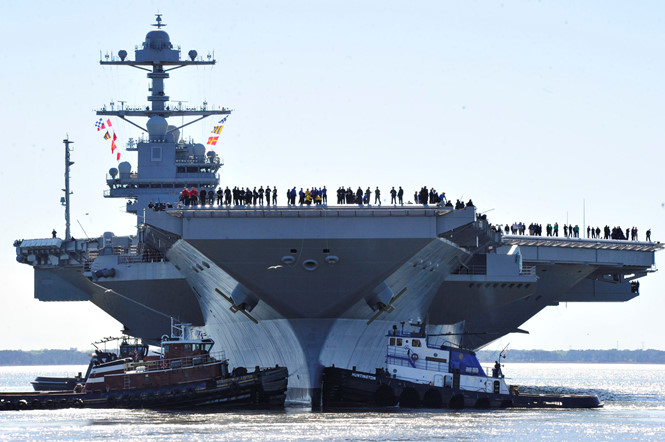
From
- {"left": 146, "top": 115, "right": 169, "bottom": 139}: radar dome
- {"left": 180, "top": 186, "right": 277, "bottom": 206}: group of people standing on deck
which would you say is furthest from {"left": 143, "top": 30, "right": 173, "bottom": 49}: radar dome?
{"left": 180, "top": 186, "right": 277, "bottom": 206}: group of people standing on deck

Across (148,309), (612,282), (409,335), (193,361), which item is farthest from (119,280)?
(612,282)

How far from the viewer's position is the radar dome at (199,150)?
60.3m

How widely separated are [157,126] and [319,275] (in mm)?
24247

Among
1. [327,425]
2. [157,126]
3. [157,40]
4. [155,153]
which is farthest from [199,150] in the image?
[327,425]

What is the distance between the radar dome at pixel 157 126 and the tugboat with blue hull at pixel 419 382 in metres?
22.9

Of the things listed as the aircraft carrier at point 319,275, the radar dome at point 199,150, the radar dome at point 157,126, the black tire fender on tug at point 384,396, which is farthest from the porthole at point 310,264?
the radar dome at point 199,150

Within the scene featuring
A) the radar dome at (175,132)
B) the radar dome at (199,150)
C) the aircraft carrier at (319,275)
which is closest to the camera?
the aircraft carrier at (319,275)

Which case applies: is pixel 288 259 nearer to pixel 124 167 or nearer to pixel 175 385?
pixel 175 385

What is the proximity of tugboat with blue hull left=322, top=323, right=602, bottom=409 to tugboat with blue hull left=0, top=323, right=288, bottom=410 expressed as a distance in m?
1.76

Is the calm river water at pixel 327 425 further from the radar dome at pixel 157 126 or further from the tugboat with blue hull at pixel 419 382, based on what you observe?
the radar dome at pixel 157 126

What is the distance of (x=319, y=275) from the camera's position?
36781mm

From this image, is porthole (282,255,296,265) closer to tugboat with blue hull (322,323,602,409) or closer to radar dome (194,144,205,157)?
tugboat with blue hull (322,323,602,409)

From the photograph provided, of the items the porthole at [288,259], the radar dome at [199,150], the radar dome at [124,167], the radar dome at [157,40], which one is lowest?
the porthole at [288,259]

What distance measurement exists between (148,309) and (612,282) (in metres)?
18.3
